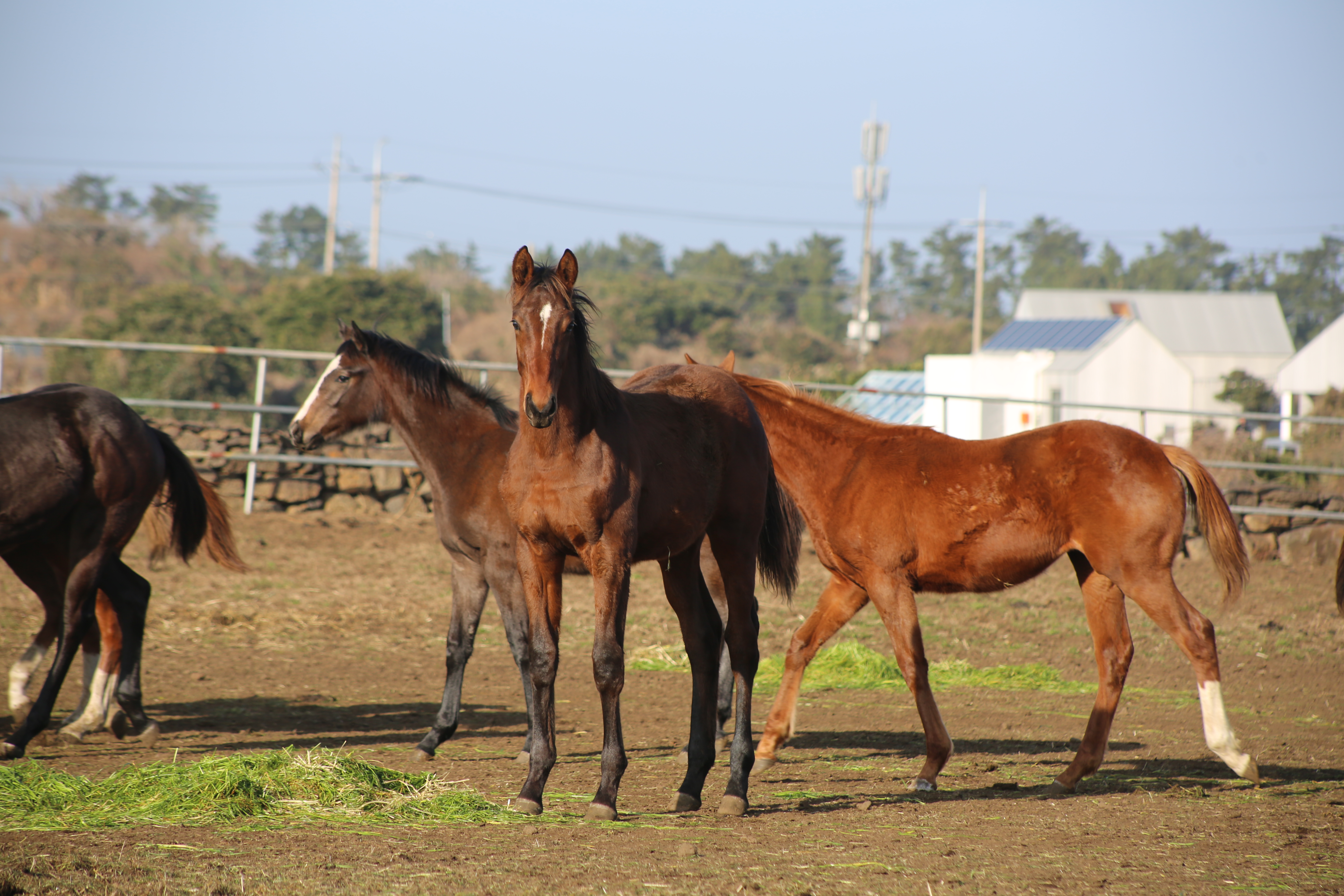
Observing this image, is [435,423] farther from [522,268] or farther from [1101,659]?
[1101,659]

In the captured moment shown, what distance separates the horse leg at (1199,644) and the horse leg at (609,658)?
2.45 m

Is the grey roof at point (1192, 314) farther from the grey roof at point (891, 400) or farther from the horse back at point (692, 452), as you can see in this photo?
the horse back at point (692, 452)

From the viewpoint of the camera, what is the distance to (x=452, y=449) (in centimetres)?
605

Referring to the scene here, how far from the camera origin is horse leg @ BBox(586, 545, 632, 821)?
415 cm

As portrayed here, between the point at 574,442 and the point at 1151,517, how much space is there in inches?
110

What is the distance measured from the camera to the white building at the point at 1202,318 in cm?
5150

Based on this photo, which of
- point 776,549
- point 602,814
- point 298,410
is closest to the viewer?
point 602,814

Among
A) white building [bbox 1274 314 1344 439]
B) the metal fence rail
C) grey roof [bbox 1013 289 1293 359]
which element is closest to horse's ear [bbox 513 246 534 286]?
the metal fence rail

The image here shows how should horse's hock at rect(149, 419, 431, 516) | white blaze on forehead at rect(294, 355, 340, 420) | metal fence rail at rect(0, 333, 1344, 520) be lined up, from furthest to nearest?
horse's hock at rect(149, 419, 431, 516)
metal fence rail at rect(0, 333, 1344, 520)
white blaze on forehead at rect(294, 355, 340, 420)

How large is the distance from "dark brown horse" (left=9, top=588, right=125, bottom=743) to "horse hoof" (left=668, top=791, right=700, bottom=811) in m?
3.30

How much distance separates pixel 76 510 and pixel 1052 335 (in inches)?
1599

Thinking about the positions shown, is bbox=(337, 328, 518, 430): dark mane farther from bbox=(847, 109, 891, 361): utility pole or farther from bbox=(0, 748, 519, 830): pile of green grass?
bbox=(847, 109, 891, 361): utility pole

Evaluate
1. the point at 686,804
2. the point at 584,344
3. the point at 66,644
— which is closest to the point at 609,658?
the point at 686,804

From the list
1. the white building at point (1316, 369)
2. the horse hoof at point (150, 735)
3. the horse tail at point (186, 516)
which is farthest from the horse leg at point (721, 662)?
the white building at point (1316, 369)
